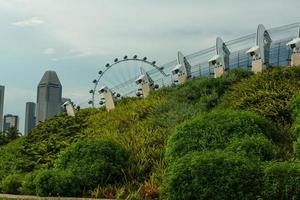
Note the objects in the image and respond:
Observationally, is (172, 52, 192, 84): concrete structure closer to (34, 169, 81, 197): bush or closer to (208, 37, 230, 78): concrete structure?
(208, 37, 230, 78): concrete structure

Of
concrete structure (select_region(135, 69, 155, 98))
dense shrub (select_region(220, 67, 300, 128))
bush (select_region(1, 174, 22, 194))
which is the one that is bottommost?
bush (select_region(1, 174, 22, 194))

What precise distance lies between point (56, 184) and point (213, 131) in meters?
3.26

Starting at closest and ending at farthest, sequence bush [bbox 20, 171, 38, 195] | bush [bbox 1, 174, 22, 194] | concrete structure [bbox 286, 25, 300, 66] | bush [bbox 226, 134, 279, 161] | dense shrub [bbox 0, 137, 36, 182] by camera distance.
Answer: bush [bbox 226, 134, 279, 161] < bush [bbox 20, 171, 38, 195] < bush [bbox 1, 174, 22, 194] < dense shrub [bbox 0, 137, 36, 182] < concrete structure [bbox 286, 25, 300, 66]

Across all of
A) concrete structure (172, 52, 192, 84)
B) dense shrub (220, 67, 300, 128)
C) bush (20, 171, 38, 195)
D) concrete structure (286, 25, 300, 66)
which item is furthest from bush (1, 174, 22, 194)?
concrete structure (172, 52, 192, 84)

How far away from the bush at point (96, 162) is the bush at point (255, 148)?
9.18 ft

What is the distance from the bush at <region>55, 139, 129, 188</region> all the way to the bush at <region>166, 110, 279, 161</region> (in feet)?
4.25

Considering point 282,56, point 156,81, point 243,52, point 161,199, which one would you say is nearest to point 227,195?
point 161,199

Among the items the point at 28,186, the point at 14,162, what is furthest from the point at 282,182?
the point at 14,162

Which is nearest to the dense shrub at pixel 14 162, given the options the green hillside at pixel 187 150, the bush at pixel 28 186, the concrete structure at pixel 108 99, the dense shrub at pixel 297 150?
the green hillside at pixel 187 150

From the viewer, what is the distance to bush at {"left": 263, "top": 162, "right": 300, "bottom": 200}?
9.65 meters

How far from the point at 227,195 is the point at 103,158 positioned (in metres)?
4.07

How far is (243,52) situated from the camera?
28.1 metres

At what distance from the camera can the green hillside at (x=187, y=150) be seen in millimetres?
9914

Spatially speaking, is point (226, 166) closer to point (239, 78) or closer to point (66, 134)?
point (239, 78)
